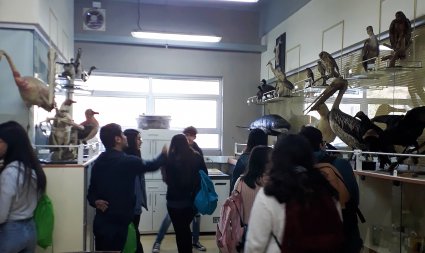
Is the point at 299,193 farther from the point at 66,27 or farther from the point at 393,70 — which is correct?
the point at 66,27

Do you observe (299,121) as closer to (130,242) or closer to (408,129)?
(408,129)

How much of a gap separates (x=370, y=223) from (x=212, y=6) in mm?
4653

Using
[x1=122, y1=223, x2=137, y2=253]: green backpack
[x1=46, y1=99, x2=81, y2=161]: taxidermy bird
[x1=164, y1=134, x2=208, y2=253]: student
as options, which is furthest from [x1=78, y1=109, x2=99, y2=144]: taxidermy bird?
[x1=122, y1=223, x2=137, y2=253]: green backpack

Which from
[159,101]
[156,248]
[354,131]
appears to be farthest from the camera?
[159,101]

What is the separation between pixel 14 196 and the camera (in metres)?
2.13

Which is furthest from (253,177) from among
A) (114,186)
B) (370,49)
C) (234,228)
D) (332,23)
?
(332,23)

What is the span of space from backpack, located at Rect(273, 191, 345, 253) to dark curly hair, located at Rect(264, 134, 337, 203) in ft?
0.11

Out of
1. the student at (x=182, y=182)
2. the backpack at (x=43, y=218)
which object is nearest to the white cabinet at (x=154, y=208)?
the student at (x=182, y=182)

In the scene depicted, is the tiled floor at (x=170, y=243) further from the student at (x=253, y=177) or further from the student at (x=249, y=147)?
the student at (x=253, y=177)

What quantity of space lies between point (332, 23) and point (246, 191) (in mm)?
2467

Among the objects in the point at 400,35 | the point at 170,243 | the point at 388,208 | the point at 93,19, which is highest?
the point at 93,19

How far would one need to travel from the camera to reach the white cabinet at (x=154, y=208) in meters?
5.46

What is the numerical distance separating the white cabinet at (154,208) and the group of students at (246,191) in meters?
1.82

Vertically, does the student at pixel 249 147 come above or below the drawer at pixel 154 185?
above
